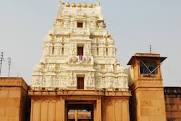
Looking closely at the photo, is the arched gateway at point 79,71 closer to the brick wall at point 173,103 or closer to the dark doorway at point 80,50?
the dark doorway at point 80,50

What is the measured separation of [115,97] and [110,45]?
620 cm

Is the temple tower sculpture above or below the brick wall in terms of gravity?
above

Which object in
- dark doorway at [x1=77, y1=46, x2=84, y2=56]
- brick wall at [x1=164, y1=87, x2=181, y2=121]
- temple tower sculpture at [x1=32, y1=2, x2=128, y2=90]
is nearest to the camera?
temple tower sculpture at [x1=32, y1=2, x2=128, y2=90]

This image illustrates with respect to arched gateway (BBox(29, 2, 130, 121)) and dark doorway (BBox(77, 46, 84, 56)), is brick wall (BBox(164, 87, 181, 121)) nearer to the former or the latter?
arched gateway (BBox(29, 2, 130, 121))

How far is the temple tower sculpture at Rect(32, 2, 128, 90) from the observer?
31.6 m

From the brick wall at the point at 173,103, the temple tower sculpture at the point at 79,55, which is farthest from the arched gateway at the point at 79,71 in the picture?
the brick wall at the point at 173,103

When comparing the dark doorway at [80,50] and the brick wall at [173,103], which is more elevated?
the dark doorway at [80,50]

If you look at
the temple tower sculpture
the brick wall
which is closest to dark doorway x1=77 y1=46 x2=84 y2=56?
the temple tower sculpture

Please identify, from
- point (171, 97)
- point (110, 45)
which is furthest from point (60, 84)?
point (171, 97)

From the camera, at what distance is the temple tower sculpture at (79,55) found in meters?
31.6

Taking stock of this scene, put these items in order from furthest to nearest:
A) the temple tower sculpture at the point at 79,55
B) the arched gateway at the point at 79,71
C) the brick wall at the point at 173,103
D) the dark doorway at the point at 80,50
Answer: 1. the brick wall at the point at 173,103
2. the dark doorway at the point at 80,50
3. the temple tower sculpture at the point at 79,55
4. the arched gateway at the point at 79,71

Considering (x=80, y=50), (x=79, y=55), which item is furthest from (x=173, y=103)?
(x=80, y=50)

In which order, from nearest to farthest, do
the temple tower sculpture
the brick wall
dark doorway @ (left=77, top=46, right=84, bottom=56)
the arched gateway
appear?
the arched gateway
the temple tower sculpture
dark doorway @ (left=77, top=46, right=84, bottom=56)
the brick wall

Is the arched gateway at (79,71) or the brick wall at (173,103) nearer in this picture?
the arched gateway at (79,71)
